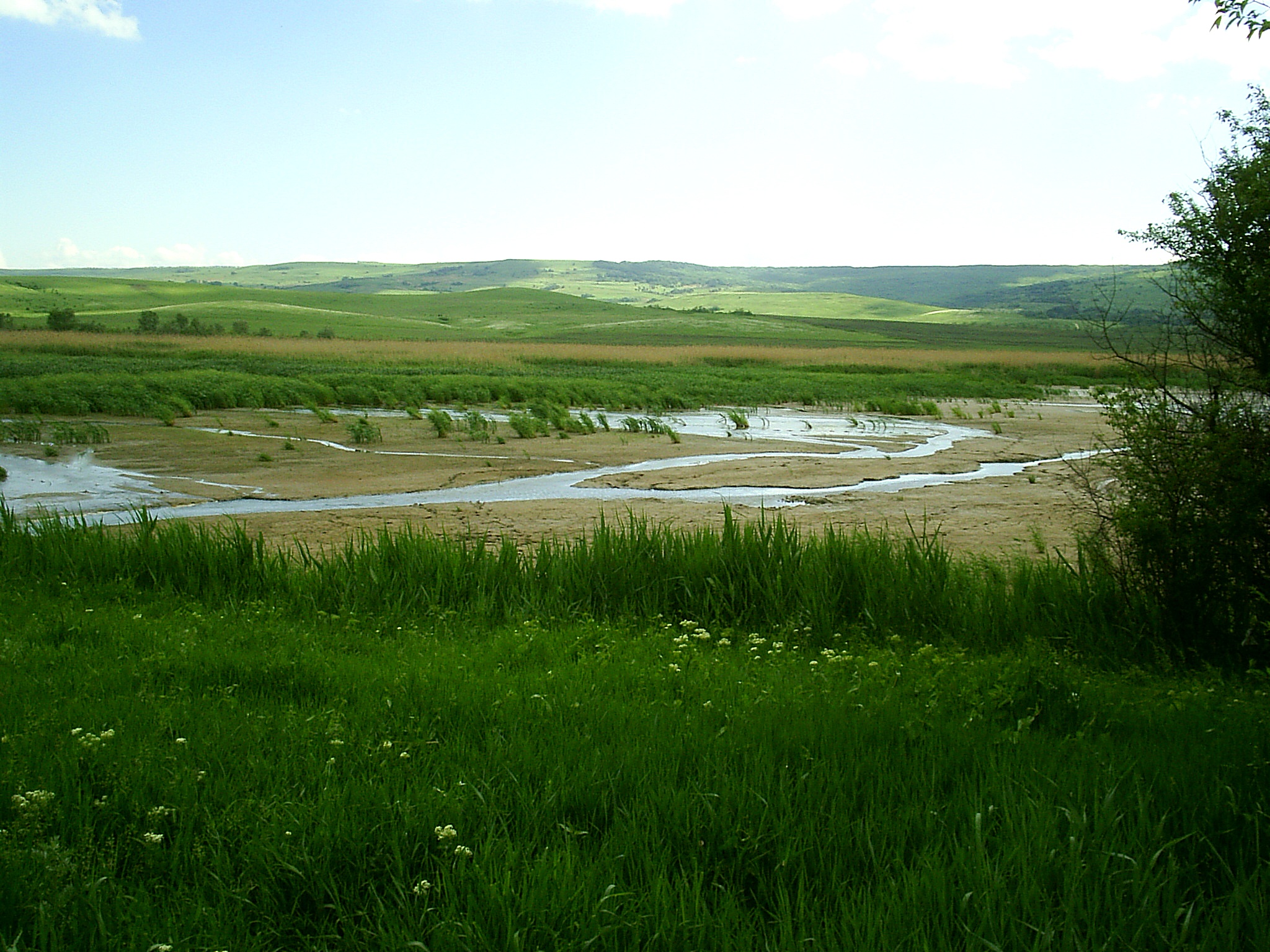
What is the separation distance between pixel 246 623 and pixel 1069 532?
413 inches

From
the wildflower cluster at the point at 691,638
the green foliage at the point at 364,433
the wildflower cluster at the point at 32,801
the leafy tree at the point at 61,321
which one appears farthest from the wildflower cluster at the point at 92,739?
the leafy tree at the point at 61,321

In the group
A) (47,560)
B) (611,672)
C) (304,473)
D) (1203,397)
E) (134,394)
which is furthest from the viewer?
(134,394)

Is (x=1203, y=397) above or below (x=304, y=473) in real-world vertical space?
above

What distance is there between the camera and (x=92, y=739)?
4.20 m

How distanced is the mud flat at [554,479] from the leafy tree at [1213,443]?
272 cm

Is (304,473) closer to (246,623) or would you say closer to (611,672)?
(246,623)

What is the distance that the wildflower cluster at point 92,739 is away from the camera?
4184 millimetres

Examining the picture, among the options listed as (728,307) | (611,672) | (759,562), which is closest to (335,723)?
(611,672)

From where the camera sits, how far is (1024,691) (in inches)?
205

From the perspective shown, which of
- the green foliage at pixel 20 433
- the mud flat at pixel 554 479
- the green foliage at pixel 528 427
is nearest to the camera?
the mud flat at pixel 554 479

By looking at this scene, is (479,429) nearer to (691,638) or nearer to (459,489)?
(459,489)

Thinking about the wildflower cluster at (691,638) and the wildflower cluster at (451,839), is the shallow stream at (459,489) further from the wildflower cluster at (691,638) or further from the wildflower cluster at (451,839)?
the wildflower cluster at (451,839)

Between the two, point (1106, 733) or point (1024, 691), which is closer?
point (1106, 733)

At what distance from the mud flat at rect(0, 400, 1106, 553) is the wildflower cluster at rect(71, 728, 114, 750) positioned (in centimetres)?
666
